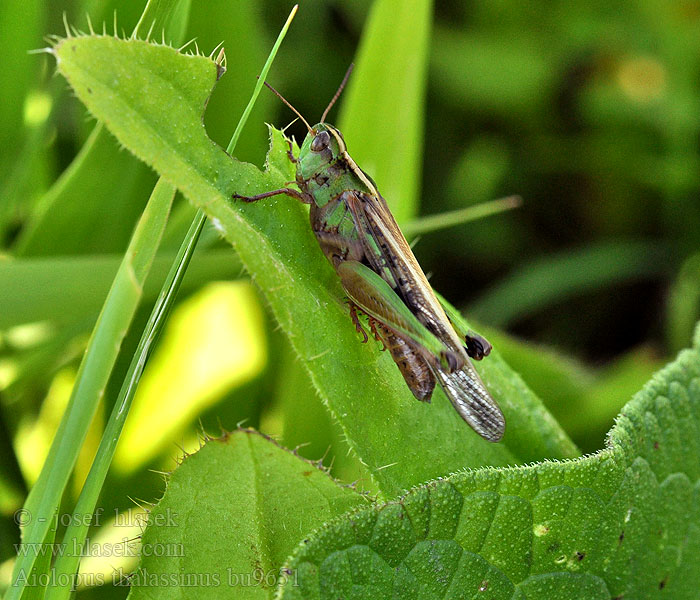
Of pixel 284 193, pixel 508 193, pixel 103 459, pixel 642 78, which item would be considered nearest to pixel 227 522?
pixel 103 459

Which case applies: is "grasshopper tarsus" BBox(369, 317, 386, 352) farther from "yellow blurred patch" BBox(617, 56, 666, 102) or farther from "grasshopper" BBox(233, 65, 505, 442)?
"yellow blurred patch" BBox(617, 56, 666, 102)

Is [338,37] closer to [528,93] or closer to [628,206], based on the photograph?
[528,93]

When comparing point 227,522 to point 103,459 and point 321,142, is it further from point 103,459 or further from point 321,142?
point 321,142

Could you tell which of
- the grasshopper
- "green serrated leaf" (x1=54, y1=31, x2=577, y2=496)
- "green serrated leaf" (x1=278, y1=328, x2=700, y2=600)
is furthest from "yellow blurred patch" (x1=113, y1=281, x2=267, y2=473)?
"green serrated leaf" (x1=278, y1=328, x2=700, y2=600)

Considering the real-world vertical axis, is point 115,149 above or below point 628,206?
above

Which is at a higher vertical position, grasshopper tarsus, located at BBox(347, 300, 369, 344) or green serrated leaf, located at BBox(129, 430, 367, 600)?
grasshopper tarsus, located at BBox(347, 300, 369, 344)

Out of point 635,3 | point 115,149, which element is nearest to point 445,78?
point 635,3
